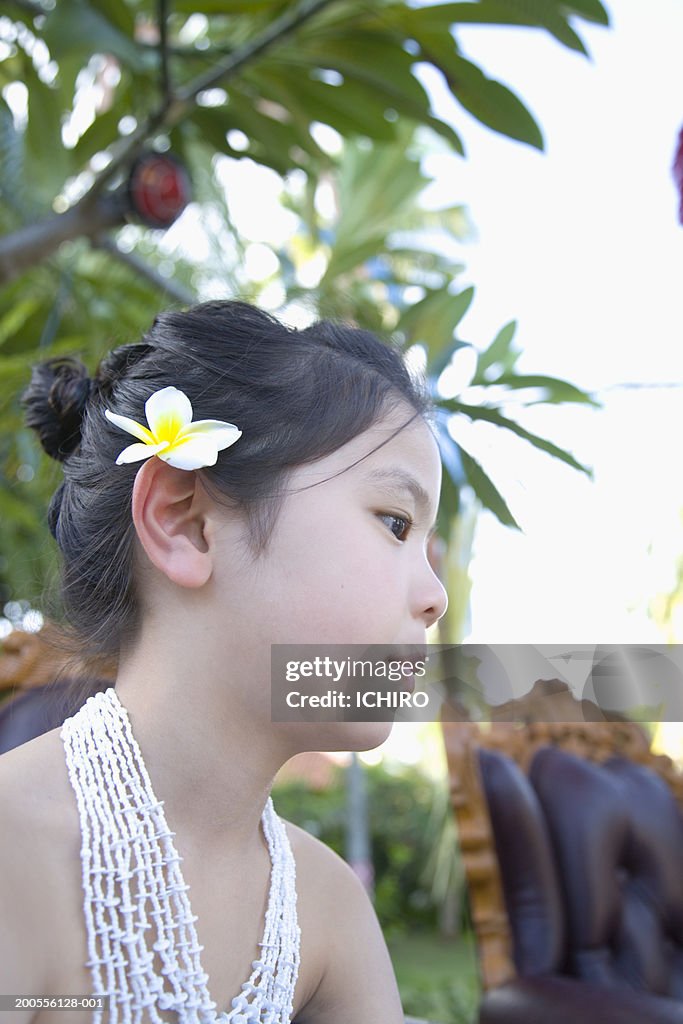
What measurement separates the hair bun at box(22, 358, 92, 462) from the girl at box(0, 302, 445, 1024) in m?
0.07

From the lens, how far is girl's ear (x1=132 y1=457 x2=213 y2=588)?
29.5 inches

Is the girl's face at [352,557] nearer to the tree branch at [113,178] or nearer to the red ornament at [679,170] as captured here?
the red ornament at [679,170]

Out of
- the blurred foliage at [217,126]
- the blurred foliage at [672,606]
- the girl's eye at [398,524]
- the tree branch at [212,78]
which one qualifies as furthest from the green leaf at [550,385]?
the blurred foliage at [672,606]

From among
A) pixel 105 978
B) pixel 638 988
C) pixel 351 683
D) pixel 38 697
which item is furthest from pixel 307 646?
pixel 638 988

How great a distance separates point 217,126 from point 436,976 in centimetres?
376

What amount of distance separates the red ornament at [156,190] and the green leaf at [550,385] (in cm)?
74

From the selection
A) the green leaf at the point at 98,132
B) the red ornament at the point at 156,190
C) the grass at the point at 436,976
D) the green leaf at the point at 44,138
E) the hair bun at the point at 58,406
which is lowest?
the grass at the point at 436,976

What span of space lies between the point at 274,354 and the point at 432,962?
4.36m

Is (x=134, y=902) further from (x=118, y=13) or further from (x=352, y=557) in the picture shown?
(x=118, y=13)

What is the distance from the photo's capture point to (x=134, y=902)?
687 mm

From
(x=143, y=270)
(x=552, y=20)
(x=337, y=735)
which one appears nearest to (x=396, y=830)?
(x=143, y=270)

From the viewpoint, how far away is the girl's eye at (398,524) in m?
0.77

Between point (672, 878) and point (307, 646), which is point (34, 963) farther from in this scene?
point (672, 878)

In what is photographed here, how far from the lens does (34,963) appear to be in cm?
61
